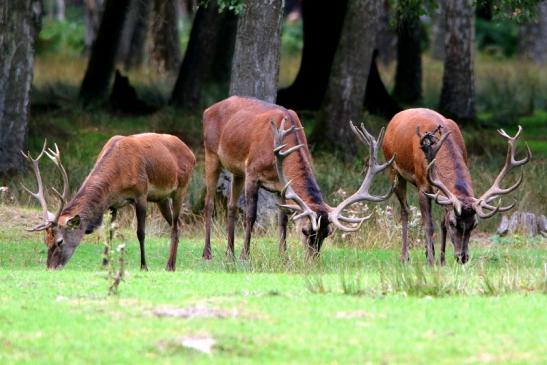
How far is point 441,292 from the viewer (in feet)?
37.1

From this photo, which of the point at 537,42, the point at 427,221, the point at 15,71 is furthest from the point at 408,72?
the point at 427,221

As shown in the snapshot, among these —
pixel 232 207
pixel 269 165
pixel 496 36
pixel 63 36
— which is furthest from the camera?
pixel 63 36

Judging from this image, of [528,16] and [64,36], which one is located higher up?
[528,16]

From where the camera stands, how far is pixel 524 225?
62.4 feet

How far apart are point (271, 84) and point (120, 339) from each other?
11026 mm

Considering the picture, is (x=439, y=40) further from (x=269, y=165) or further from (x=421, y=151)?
(x=269, y=165)

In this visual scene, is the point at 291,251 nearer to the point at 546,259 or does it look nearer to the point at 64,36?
the point at 546,259

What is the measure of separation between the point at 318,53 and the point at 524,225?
444 inches

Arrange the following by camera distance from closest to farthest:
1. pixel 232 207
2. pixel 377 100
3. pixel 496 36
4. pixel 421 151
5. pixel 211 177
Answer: pixel 421 151 < pixel 232 207 < pixel 211 177 < pixel 377 100 < pixel 496 36

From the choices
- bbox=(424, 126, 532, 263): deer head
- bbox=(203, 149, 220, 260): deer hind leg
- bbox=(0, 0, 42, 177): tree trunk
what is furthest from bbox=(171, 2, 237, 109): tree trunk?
bbox=(424, 126, 532, 263): deer head

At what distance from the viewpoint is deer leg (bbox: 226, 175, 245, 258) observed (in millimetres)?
16328

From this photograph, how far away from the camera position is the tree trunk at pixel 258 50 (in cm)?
1984

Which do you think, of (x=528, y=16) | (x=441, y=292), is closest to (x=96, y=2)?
(x=528, y=16)

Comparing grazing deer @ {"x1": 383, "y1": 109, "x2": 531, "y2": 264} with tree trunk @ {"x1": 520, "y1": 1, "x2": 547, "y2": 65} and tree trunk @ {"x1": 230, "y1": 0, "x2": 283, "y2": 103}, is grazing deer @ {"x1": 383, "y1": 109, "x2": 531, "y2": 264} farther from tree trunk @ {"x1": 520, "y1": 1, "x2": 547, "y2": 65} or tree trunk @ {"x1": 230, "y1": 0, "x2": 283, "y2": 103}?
tree trunk @ {"x1": 520, "y1": 1, "x2": 547, "y2": 65}
